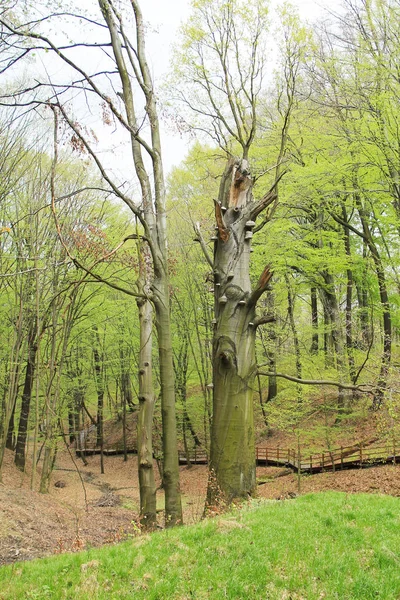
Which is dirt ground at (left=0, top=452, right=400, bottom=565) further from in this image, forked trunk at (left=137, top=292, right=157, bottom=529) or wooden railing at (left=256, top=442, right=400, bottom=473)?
wooden railing at (left=256, top=442, right=400, bottom=473)

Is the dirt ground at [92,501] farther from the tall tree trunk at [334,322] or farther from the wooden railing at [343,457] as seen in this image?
the tall tree trunk at [334,322]

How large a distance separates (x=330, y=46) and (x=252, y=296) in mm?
12975

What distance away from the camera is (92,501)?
48.4ft

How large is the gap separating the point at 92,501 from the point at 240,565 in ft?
41.2

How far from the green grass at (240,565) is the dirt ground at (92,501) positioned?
31.3 inches

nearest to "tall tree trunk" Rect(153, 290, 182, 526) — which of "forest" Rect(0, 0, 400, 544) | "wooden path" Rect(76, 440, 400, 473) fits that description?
"forest" Rect(0, 0, 400, 544)

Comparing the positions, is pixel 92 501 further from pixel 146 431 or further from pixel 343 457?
pixel 146 431

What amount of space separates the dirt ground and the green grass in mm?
796

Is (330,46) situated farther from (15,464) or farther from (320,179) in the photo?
(15,464)

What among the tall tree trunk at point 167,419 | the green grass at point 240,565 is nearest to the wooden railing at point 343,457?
the green grass at point 240,565

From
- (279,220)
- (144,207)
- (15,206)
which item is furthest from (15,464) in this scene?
(144,207)

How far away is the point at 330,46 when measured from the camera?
14383mm

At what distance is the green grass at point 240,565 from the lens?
3.45m

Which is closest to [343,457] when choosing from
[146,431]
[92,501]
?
[92,501]
